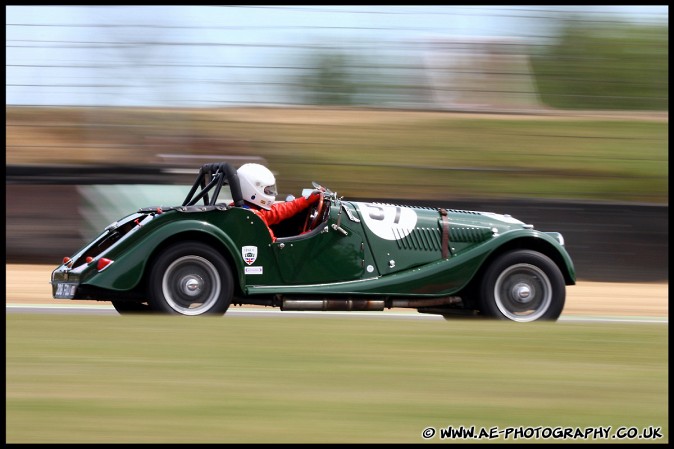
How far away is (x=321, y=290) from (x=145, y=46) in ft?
31.5

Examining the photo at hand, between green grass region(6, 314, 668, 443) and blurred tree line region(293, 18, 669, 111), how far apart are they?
9.48m

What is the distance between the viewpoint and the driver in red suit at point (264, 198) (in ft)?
29.3

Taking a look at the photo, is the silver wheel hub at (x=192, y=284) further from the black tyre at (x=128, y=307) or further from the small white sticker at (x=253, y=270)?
the black tyre at (x=128, y=307)

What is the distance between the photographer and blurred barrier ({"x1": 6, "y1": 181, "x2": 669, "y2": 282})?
14.2m

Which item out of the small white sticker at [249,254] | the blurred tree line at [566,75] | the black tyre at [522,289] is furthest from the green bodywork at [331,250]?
the blurred tree line at [566,75]

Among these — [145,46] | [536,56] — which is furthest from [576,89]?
[145,46]

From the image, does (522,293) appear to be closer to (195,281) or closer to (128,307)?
(195,281)

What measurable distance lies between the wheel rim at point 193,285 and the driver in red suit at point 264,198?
2.24ft

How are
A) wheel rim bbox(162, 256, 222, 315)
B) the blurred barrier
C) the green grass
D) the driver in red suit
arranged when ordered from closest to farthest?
the green grass
wheel rim bbox(162, 256, 222, 315)
the driver in red suit
the blurred barrier

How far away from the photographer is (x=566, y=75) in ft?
58.3

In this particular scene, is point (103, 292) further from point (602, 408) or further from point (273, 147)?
point (273, 147)

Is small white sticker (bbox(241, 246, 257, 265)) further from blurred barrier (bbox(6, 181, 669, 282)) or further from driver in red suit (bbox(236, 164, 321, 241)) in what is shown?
blurred barrier (bbox(6, 181, 669, 282))

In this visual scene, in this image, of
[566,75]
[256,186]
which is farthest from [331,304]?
[566,75]

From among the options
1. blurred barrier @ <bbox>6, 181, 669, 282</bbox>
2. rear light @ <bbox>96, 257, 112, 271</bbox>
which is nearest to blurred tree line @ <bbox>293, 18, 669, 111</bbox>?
blurred barrier @ <bbox>6, 181, 669, 282</bbox>
